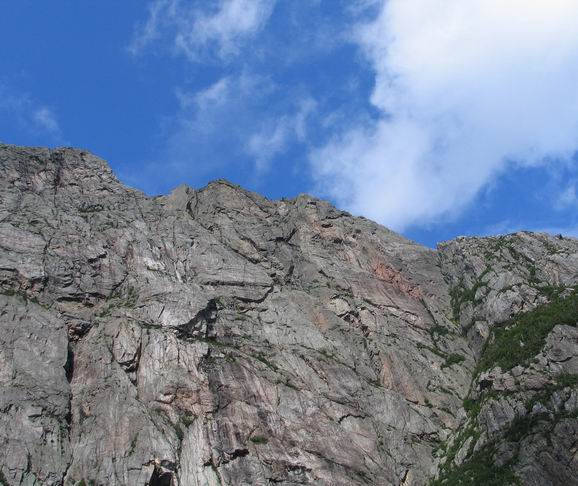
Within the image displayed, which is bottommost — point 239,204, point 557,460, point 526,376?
point 557,460

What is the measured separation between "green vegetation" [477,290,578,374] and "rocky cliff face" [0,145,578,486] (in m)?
0.24

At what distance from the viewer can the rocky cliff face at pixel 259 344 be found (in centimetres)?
5775

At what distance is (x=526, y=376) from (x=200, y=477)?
30.0 meters

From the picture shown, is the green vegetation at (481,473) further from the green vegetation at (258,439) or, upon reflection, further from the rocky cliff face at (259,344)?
the green vegetation at (258,439)

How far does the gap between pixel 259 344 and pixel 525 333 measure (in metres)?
26.1

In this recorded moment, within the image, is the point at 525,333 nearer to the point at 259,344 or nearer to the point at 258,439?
the point at 259,344

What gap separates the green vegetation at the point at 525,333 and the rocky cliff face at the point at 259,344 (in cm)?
24

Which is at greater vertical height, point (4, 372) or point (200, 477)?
point (4, 372)

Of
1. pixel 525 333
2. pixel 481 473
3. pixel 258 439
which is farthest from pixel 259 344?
pixel 525 333

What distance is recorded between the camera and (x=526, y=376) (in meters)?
65.6

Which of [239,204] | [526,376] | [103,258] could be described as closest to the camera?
[526,376]

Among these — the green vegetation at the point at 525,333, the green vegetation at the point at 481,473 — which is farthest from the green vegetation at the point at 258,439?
the green vegetation at the point at 525,333

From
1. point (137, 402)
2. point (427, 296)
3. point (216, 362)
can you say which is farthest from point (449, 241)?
point (137, 402)

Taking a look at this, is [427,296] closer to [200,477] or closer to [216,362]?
[216,362]
